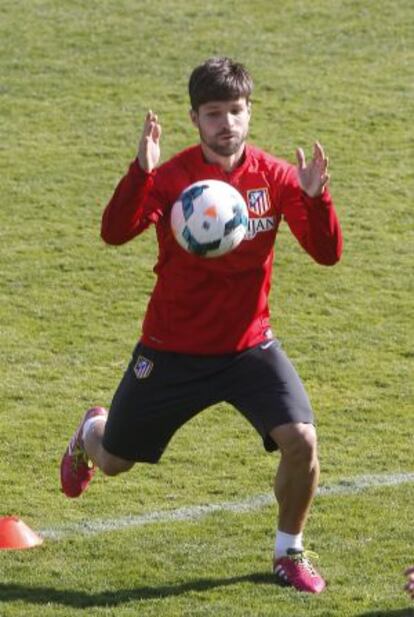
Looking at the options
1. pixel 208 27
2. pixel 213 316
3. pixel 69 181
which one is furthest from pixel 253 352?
pixel 208 27

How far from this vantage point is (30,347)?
1223 centimetres

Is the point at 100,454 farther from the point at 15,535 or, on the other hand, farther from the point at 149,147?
the point at 149,147

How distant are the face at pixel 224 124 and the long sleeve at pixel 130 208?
0.31 m

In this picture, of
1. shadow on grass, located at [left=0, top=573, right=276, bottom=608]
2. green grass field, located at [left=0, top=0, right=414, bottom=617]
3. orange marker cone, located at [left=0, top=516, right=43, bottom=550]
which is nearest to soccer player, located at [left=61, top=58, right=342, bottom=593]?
shadow on grass, located at [left=0, top=573, right=276, bottom=608]

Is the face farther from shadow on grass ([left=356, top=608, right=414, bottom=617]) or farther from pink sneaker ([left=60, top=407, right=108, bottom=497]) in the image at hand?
shadow on grass ([left=356, top=608, right=414, bottom=617])

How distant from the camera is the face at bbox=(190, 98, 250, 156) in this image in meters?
7.91

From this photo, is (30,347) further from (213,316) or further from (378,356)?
(213,316)

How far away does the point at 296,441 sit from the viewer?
26.3 ft

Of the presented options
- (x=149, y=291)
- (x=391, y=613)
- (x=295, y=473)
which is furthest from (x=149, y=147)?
(x=149, y=291)

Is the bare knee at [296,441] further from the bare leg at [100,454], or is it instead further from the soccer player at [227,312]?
the bare leg at [100,454]

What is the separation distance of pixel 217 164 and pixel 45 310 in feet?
16.5

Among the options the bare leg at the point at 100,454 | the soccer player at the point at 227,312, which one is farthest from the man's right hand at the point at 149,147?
the bare leg at the point at 100,454

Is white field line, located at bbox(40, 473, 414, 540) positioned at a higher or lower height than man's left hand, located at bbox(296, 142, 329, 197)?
lower

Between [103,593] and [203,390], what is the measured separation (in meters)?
1.01
